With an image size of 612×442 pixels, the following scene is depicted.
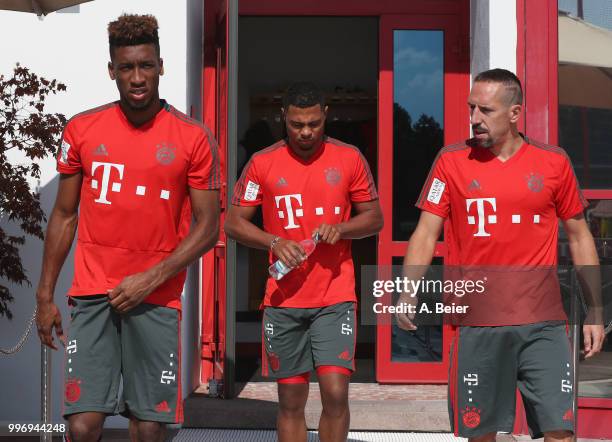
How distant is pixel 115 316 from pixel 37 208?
88.4 inches

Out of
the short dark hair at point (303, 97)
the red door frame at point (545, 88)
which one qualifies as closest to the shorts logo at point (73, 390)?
the short dark hair at point (303, 97)

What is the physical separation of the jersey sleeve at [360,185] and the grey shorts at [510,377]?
0.95 m

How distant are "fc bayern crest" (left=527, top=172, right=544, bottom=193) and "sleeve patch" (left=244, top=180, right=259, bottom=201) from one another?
4.48ft

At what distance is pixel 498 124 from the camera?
4.17m

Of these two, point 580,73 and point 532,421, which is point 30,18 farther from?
point 532,421

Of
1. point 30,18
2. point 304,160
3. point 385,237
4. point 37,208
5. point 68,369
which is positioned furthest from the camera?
point 385,237

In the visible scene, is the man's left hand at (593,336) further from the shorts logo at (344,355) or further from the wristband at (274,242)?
the wristband at (274,242)

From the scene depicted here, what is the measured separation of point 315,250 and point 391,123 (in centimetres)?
286

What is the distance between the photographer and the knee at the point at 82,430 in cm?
385

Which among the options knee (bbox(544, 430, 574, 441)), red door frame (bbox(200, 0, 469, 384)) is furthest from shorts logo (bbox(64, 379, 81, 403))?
red door frame (bbox(200, 0, 469, 384))

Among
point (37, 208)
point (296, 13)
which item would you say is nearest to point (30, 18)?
point (37, 208)

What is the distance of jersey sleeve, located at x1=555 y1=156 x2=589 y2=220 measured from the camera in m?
4.17

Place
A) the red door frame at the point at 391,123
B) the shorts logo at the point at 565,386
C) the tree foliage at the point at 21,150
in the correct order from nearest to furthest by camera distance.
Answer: the shorts logo at the point at 565,386
the tree foliage at the point at 21,150
the red door frame at the point at 391,123

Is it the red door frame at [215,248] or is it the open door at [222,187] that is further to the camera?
the red door frame at [215,248]
